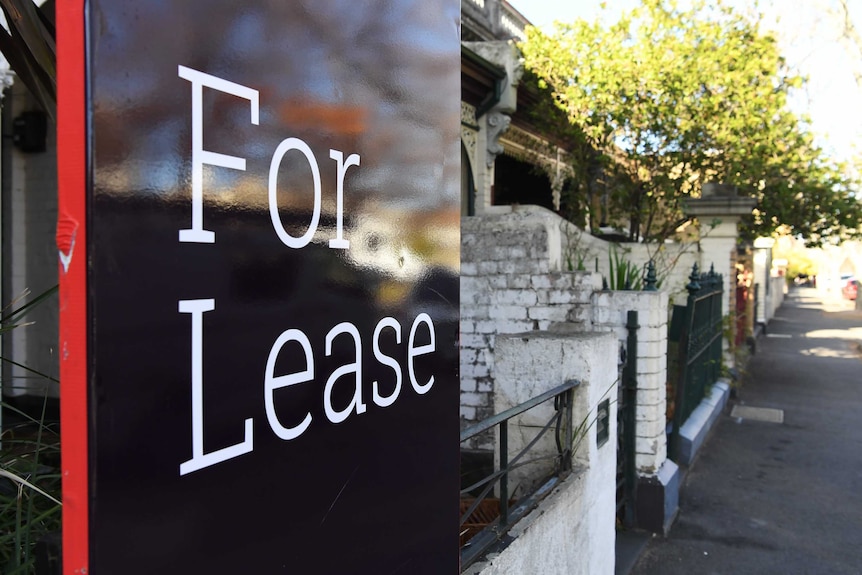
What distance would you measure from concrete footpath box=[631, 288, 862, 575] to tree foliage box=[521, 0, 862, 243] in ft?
10.6

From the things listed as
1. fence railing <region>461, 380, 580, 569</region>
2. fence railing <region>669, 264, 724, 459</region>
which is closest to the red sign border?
fence railing <region>461, 380, 580, 569</region>

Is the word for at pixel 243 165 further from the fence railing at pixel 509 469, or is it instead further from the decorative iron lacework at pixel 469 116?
the decorative iron lacework at pixel 469 116

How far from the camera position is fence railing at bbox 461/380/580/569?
272 cm

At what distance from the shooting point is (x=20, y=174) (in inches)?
271

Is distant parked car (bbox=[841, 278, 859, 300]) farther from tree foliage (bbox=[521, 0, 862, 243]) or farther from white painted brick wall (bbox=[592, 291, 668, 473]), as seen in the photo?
white painted brick wall (bbox=[592, 291, 668, 473])

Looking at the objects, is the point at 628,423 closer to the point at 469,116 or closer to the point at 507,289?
the point at 507,289

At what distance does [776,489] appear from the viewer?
7164 mm

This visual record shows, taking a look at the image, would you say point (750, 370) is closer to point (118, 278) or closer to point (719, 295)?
point (719, 295)

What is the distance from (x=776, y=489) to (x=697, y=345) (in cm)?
164

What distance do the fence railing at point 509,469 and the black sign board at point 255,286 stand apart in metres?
1.05

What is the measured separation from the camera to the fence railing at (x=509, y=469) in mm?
2723

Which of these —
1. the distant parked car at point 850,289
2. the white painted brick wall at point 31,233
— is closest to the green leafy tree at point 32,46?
the white painted brick wall at point 31,233

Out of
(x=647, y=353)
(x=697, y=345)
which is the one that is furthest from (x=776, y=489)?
(x=647, y=353)

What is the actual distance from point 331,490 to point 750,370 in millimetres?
15065
